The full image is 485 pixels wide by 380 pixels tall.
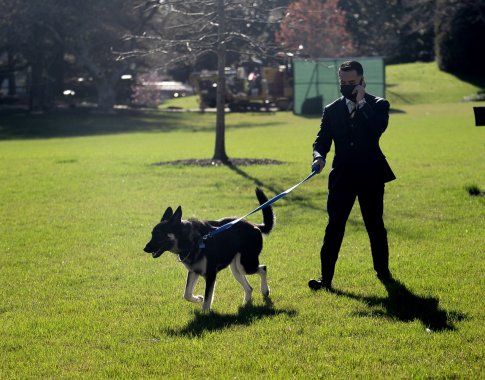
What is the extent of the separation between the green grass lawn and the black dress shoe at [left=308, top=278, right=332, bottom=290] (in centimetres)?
13

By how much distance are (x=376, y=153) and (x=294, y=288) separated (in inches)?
58.5

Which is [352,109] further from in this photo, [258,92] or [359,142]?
[258,92]

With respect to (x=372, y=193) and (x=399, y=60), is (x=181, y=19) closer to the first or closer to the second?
(x=399, y=60)

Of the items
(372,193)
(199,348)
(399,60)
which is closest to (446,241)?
(372,193)

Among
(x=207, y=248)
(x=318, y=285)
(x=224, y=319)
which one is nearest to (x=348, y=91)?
(x=318, y=285)

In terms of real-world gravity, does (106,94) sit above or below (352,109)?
above

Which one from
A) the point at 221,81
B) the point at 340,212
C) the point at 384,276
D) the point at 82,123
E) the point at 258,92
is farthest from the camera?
the point at 258,92

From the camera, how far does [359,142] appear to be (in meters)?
8.92

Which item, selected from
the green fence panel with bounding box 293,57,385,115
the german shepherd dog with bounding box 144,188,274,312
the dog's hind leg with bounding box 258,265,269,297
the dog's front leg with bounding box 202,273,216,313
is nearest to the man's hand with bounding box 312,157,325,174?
the german shepherd dog with bounding box 144,188,274,312

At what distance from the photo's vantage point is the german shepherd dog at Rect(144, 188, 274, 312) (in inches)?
320

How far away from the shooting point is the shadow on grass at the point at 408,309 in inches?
298

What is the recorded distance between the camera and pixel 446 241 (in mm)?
11672

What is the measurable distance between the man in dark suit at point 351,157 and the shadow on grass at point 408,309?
58 cm

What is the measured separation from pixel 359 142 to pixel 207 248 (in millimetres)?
1791
